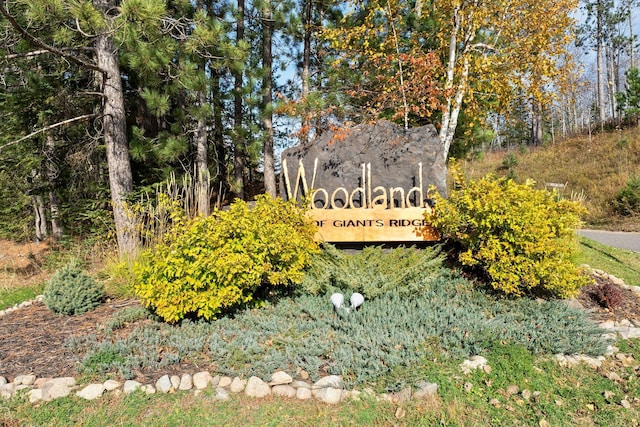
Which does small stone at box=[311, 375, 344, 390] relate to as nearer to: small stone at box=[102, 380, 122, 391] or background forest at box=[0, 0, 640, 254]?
small stone at box=[102, 380, 122, 391]

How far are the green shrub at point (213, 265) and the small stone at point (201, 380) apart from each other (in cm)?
62

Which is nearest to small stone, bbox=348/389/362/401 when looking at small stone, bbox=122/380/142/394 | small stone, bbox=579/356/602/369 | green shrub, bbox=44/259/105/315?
small stone, bbox=122/380/142/394

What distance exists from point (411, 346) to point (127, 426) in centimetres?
187

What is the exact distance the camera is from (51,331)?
330 cm

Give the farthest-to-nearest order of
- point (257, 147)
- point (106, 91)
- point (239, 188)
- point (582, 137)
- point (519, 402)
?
1. point (582, 137)
2. point (239, 188)
3. point (257, 147)
4. point (106, 91)
5. point (519, 402)

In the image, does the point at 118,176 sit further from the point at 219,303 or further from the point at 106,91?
the point at 219,303

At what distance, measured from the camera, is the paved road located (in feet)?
25.0

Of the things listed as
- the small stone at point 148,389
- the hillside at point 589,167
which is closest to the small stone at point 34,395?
the small stone at point 148,389

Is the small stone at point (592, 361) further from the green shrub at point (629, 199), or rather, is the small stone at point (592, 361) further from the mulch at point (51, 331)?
the green shrub at point (629, 199)

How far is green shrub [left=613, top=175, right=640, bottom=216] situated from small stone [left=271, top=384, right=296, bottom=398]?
38.0 ft

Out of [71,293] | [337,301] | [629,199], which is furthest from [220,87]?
[629,199]

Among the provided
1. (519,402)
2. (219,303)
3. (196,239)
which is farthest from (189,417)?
(519,402)

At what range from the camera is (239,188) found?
25.4ft

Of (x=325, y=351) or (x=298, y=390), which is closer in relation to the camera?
(x=298, y=390)
